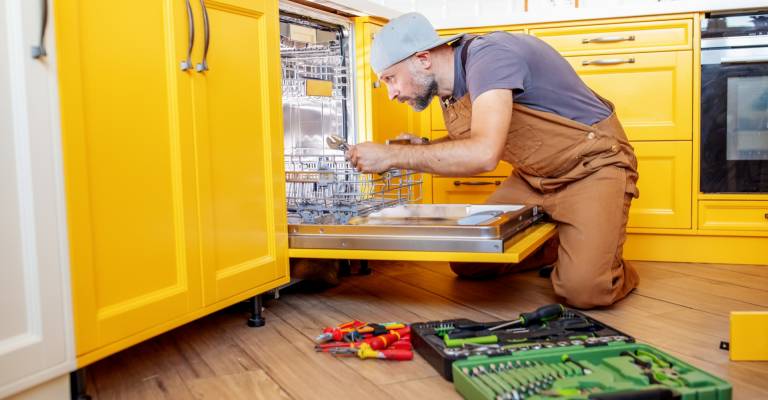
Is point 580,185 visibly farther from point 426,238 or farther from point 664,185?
point 664,185

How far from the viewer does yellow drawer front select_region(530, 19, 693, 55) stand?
8.39 feet

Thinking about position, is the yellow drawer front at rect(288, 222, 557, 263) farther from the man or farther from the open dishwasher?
the man

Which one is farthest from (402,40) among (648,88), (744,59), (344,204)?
(744,59)

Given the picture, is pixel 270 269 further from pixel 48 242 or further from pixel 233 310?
pixel 48 242

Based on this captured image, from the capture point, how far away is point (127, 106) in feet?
4.39

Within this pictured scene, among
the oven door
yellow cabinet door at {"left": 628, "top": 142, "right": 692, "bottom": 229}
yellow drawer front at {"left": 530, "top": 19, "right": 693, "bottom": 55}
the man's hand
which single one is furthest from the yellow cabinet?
the oven door

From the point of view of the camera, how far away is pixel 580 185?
6.72 ft

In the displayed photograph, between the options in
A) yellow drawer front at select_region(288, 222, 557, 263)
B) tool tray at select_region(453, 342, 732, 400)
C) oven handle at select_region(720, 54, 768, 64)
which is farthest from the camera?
oven handle at select_region(720, 54, 768, 64)

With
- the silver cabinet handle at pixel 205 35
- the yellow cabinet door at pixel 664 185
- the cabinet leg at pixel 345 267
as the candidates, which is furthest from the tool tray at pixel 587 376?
the yellow cabinet door at pixel 664 185

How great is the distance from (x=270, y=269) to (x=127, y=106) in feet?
2.08

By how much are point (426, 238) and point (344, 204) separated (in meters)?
0.38

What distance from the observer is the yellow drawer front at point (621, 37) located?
2557 mm

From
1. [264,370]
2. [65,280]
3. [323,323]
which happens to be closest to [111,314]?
[65,280]

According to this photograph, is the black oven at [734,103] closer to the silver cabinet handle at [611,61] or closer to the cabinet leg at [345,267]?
the silver cabinet handle at [611,61]
